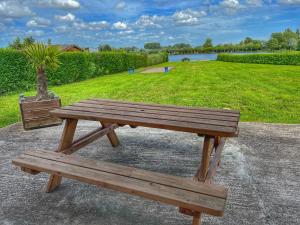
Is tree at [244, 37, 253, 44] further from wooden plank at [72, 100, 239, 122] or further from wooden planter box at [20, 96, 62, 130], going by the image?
wooden plank at [72, 100, 239, 122]

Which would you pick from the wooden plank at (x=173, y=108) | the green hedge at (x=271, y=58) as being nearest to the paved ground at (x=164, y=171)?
the wooden plank at (x=173, y=108)

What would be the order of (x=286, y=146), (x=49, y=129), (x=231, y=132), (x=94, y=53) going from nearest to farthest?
1. (x=231, y=132)
2. (x=286, y=146)
3. (x=49, y=129)
4. (x=94, y=53)

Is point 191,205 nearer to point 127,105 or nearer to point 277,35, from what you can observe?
point 127,105

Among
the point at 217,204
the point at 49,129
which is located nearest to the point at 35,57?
the point at 49,129

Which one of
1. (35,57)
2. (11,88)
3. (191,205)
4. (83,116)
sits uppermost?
(35,57)

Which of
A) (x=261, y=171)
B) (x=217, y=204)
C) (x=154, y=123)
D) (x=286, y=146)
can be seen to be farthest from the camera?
(x=286, y=146)

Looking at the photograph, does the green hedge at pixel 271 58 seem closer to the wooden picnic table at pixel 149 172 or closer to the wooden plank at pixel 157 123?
the wooden picnic table at pixel 149 172

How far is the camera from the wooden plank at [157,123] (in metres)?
2.17

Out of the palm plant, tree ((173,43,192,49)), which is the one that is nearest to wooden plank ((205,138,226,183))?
the palm plant

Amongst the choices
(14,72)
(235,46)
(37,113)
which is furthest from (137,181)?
(235,46)

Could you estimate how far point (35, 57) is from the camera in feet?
17.5

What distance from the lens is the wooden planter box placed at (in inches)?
190

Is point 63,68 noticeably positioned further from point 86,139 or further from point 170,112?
point 170,112

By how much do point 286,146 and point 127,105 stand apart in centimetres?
238
